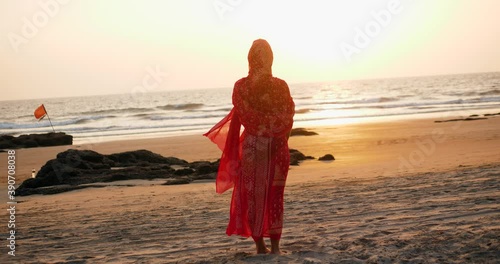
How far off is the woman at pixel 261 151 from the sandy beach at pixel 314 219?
273mm

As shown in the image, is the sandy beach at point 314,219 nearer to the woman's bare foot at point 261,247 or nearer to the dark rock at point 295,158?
the woman's bare foot at point 261,247

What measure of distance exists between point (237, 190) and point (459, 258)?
196 centimetres

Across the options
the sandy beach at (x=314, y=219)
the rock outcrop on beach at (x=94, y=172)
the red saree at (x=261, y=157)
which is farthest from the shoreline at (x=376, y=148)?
the red saree at (x=261, y=157)

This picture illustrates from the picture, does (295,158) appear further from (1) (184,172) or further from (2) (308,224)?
(2) (308,224)

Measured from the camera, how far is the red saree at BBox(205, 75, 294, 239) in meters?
5.53

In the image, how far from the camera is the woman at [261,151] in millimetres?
5527

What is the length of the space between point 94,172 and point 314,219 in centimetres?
626

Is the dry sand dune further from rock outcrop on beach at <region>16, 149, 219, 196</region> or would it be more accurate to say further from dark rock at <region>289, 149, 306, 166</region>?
dark rock at <region>289, 149, 306, 166</region>

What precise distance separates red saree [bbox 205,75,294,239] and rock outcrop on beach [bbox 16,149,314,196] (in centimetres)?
542

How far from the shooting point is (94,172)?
12.0m

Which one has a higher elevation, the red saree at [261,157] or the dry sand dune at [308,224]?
the red saree at [261,157]

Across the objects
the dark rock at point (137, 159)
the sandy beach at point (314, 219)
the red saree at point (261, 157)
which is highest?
the red saree at point (261, 157)

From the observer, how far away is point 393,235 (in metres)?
5.66

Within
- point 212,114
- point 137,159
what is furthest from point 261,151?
point 212,114
